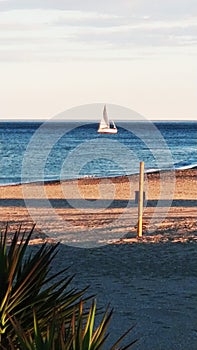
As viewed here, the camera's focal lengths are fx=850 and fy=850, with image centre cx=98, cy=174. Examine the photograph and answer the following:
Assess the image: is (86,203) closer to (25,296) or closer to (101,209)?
(101,209)

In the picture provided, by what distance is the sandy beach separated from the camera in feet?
27.4

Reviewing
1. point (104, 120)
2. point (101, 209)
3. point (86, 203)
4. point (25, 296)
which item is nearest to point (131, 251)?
point (101, 209)

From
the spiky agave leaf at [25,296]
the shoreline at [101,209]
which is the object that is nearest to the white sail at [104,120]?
the shoreline at [101,209]

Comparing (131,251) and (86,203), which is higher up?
(131,251)

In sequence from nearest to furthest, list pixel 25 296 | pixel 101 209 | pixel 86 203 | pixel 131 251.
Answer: pixel 25 296
pixel 131 251
pixel 101 209
pixel 86 203

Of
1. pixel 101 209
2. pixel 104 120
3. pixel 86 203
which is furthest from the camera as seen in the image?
pixel 104 120

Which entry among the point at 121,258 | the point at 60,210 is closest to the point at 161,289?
the point at 121,258

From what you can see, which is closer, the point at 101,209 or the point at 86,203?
the point at 101,209

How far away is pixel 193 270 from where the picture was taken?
10992 mm

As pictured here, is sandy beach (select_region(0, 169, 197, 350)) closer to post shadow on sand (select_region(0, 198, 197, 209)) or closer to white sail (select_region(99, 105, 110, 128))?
post shadow on sand (select_region(0, 198, 197, 209))

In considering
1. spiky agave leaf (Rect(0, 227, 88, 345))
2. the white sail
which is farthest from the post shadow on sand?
the white sail

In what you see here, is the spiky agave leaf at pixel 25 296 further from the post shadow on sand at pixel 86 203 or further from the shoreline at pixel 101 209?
the post shadow on sand at pixel 86 203

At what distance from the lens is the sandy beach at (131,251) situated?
8344 millimetres

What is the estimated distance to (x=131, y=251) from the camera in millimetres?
12352
